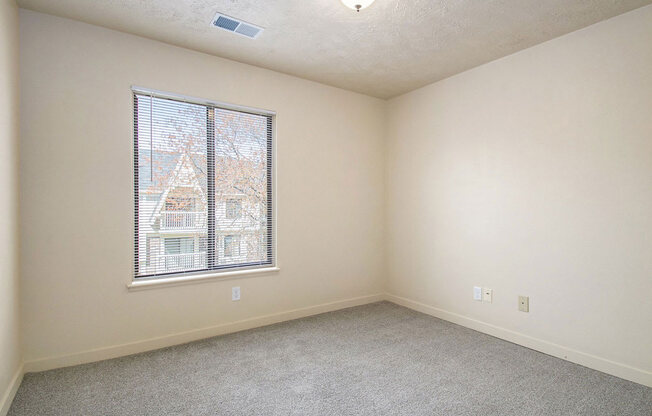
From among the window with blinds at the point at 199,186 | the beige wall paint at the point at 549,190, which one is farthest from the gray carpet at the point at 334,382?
the window with blinds at the point at 199,186

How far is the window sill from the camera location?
271 cm

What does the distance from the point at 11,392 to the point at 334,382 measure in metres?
1.90

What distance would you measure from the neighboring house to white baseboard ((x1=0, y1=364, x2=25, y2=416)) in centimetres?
92

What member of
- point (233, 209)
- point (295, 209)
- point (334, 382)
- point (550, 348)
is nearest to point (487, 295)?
point (550, 348)

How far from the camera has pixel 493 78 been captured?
313 cm

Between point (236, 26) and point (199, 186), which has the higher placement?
point (236, 26)

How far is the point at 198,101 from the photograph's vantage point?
301 cm

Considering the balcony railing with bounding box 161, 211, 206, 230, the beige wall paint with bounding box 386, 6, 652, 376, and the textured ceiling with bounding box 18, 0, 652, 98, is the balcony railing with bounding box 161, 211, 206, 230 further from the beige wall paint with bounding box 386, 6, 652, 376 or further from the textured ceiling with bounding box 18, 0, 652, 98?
the beige wall paint with bounding box 386, 6, 652, 376

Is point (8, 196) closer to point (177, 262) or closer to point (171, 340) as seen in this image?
point (177, 262)

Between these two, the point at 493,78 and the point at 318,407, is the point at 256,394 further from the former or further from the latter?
the point at 493,78

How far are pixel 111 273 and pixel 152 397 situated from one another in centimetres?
101

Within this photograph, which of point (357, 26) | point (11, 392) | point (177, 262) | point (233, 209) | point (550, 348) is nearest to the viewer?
point (11, 392)

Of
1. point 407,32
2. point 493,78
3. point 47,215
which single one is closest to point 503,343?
point 493,78

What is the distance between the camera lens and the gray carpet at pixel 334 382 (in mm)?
1972
